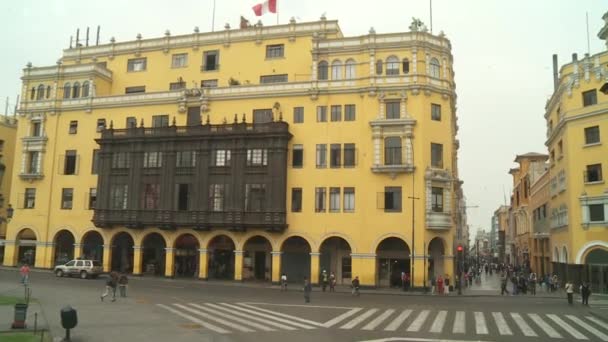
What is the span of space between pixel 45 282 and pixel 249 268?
18.5m

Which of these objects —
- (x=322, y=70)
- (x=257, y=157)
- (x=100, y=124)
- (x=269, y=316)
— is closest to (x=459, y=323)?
(x=269, y=316)

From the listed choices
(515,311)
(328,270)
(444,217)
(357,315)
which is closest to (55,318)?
(357,315)

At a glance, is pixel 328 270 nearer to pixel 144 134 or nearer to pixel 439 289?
pixel 439 289

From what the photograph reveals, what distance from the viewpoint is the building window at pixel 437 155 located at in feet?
159

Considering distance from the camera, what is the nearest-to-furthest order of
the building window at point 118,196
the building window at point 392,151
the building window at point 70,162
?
the building window at point 392,151, the building window at point 118,196, the building window at point 70,162

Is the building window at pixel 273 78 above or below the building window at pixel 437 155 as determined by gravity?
above

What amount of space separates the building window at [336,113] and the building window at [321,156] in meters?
2.84

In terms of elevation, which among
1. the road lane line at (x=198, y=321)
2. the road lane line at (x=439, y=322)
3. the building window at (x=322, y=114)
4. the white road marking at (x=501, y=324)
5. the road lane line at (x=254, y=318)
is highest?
the building window at (x=322, y=114)

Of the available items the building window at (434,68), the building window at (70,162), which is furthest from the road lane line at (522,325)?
the building window at (70,162)

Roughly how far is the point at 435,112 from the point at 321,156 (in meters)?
11.5

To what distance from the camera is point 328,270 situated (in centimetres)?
5012

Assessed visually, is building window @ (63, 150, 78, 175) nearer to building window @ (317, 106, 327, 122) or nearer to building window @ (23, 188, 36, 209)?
building window @ (23, 188, 36, 209)

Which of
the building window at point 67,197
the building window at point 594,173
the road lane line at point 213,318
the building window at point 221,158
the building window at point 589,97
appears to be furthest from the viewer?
the building window at point 67,197

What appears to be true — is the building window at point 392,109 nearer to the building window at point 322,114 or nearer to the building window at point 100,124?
the building window at point 322,114
